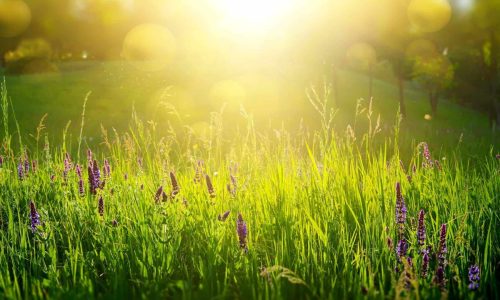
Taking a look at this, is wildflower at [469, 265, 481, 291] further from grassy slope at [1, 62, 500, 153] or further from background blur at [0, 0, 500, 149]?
grassy slope at [1, 62, 500, 153]

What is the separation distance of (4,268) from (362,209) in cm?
259

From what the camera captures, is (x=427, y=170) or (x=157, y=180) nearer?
(x=157, y=180)

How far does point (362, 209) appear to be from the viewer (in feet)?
A: 12.4

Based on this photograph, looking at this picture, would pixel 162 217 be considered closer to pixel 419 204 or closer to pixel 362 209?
pixel 362 209

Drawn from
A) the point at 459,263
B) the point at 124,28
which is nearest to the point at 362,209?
the point at 459,263

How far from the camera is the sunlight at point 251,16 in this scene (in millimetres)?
42275

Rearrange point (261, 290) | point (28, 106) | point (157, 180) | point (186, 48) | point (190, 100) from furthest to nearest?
point (186, 48)
point (190, 100)
point (28, 106)
point (157, 180)
point (261, 290)

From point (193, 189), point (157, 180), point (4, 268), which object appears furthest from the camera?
point (157, 180)

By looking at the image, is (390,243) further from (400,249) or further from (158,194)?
(158,194)

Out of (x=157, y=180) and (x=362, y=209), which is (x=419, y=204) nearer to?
(x=362, y=209)

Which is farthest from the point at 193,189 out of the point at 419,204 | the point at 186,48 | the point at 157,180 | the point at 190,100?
the point at 186,48

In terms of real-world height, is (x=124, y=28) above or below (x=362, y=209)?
above

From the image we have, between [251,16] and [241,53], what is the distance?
159 inches

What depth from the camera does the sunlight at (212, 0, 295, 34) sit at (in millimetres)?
42275
